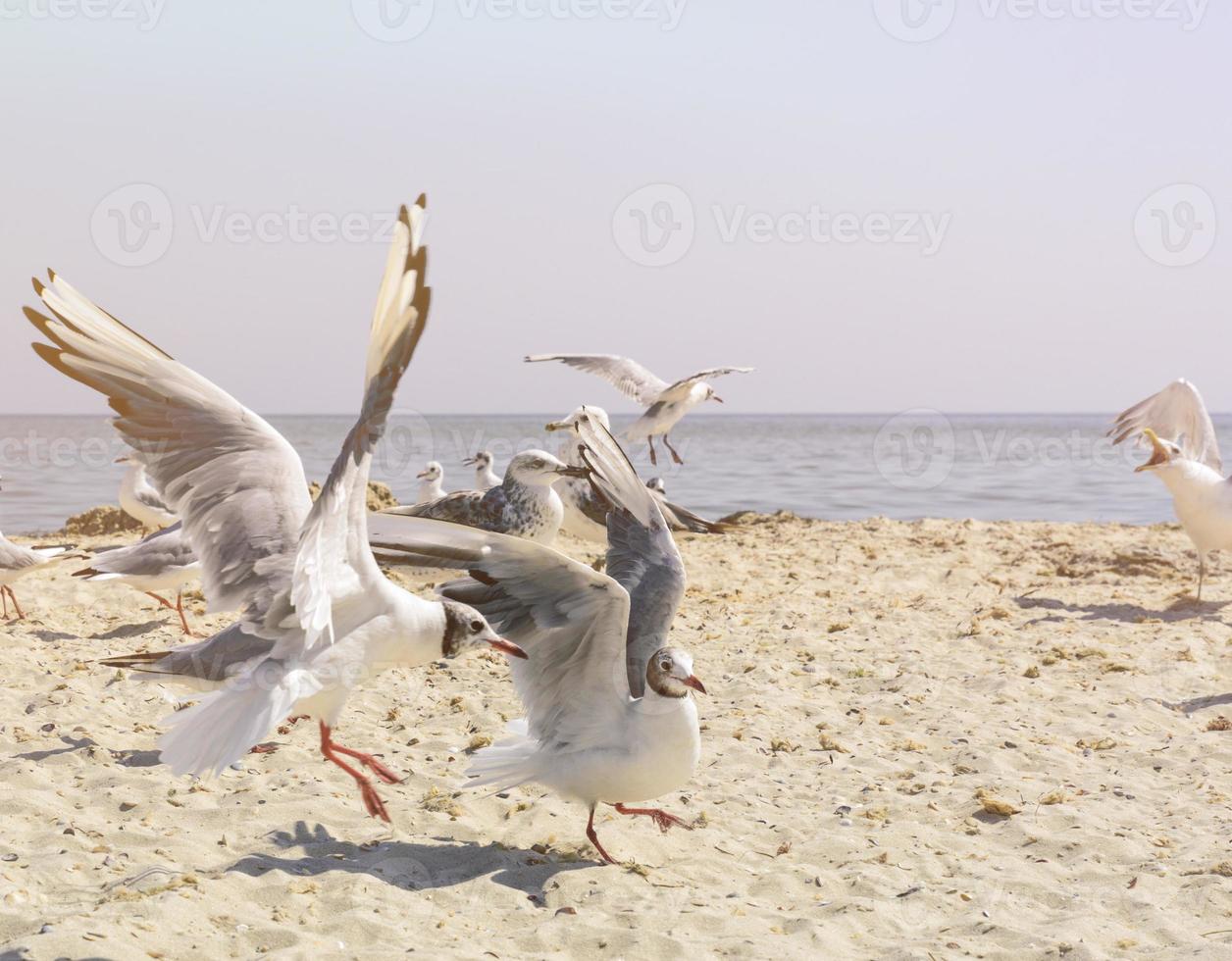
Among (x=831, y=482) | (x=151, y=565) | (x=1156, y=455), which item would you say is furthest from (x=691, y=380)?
(x=831, y=482)

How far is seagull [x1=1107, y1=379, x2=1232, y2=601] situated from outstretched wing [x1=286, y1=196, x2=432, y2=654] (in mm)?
7715

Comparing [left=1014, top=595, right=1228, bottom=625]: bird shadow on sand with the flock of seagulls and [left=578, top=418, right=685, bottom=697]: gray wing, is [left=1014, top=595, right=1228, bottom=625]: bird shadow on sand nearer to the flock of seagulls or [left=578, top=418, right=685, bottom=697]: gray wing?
[left=578, top=418, right=685, bottom=697]: gray wing

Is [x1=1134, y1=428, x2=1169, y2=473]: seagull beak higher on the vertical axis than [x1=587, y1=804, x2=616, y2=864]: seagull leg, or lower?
higher

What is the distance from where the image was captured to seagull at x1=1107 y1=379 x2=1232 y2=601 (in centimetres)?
933

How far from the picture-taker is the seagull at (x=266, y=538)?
126 inches

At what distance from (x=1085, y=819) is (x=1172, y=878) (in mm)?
601

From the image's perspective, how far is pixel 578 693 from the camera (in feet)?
13.5

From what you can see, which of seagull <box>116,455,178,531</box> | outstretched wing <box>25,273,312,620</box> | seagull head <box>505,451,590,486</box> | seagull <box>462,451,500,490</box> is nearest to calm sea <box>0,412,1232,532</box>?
seagull <box>116,455,178,531</box>

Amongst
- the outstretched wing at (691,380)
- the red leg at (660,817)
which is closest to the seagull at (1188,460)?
the outstretched wing at (691,380)

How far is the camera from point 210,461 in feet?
14.2

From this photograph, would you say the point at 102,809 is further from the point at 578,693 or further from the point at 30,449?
the point at 30,449

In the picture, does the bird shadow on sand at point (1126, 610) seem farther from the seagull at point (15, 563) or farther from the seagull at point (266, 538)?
the seagull at point (15, 563)

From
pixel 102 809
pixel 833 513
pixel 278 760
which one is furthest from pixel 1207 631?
pixel 833 513

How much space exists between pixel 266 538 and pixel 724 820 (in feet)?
6.75
